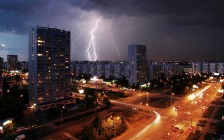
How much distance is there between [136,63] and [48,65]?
A: 40443mm

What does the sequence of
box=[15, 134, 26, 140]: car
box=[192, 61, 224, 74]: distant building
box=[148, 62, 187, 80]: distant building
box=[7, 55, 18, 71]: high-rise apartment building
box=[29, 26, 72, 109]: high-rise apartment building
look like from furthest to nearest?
box=[192, 61, 224, 74]: distant building → box=[7, 55, 18, 71]: high-rise apartment building → box=[148, 62, 187, 80]: distant building → box=[29, 26, 72, 109]: high-rise apartment building → box=[15, 134, 26, 140]: car

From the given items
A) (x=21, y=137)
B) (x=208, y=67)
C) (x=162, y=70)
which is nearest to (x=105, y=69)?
(x=162, y=70)

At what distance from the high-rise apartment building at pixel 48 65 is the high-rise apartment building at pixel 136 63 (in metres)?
35.0

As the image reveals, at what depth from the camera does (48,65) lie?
46281 mm

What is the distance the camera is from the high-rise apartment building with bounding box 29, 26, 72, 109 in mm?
44500

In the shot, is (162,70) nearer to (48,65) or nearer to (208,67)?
(208,67)

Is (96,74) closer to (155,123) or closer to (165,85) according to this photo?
(165,85)

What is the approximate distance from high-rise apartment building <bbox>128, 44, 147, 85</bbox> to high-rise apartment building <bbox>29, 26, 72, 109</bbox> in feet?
115

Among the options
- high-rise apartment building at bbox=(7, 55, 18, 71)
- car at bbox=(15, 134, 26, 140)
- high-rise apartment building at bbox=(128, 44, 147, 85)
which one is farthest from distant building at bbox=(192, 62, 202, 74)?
car at bbox=(15, 134, 26, 140)

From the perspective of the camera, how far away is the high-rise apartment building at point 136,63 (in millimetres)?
80000

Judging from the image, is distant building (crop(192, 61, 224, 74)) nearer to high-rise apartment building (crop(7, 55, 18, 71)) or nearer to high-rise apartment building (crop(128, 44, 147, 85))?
high-rise apartment building (crop(128, 44, 147, 85))

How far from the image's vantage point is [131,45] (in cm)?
8050

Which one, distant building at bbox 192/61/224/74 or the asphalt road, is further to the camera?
distant building at bbox 192/61/224/74

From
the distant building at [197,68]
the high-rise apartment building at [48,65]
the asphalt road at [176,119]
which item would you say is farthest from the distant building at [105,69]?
the distant building at [197,68]
